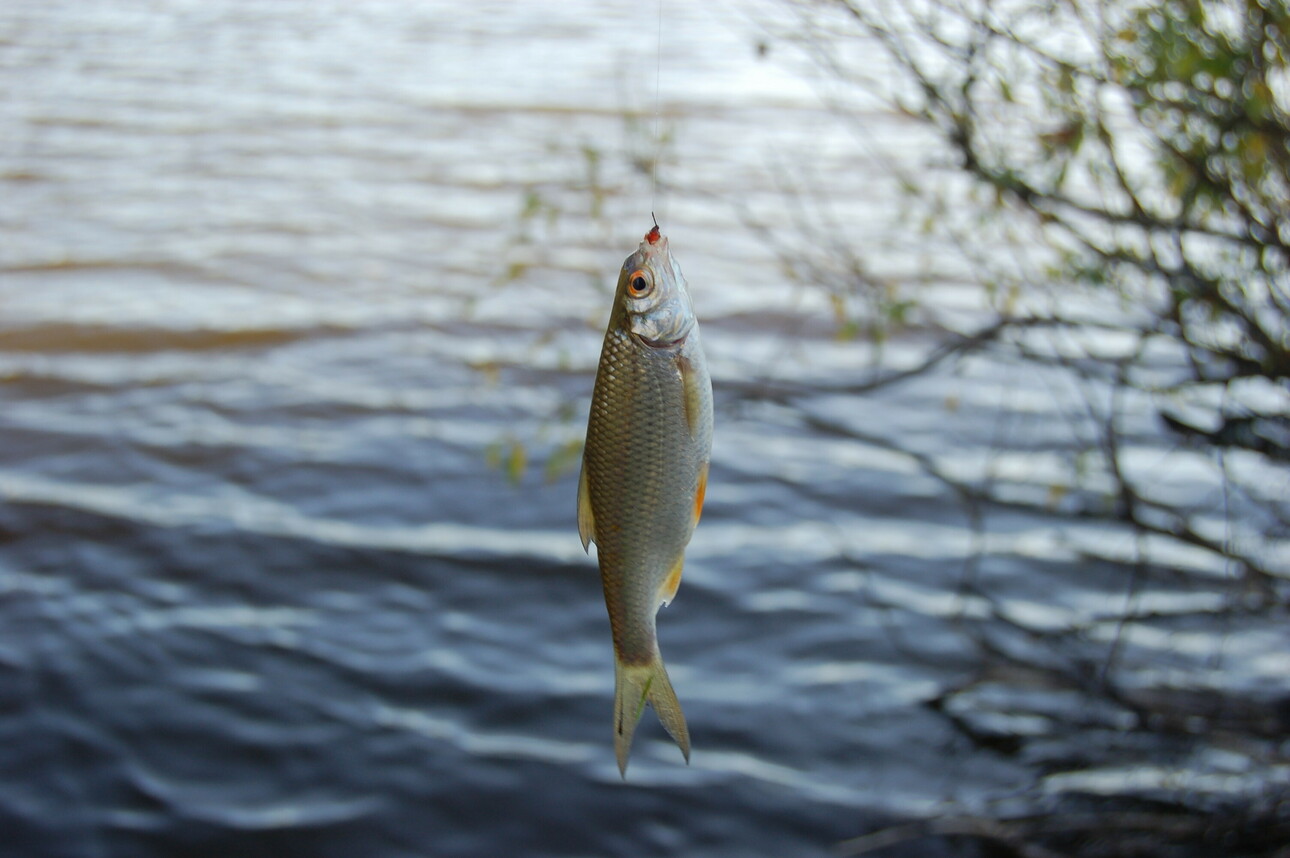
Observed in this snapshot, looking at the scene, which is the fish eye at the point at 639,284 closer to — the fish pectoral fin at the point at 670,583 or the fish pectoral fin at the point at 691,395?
the fish pectoral fin at the point at 691,395

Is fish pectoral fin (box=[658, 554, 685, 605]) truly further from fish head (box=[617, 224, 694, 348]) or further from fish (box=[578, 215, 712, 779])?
fish head (box=[617, 224, 694, 348])

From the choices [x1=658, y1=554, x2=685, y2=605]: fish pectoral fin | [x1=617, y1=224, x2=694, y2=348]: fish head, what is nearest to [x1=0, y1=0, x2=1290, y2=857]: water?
[x1=617, y1=224, x2=694, y2=348]: fish head

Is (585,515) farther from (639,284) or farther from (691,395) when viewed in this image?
(639,284)

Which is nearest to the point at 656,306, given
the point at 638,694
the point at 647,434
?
the point at 647,434

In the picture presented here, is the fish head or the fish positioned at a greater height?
the fish head

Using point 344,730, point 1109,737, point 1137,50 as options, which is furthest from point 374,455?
point 1137,50

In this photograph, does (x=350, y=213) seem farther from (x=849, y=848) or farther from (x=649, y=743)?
(x=849, y=848)

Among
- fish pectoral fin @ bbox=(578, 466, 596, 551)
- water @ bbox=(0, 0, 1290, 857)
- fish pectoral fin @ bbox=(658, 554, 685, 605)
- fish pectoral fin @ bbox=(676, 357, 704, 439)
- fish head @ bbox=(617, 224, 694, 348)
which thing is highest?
fish head @ bbox=(617, 224, 694, 348)

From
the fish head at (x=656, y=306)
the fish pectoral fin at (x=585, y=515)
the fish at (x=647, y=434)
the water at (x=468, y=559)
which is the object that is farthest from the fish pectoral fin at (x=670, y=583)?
the water at (x=468, y=559)
